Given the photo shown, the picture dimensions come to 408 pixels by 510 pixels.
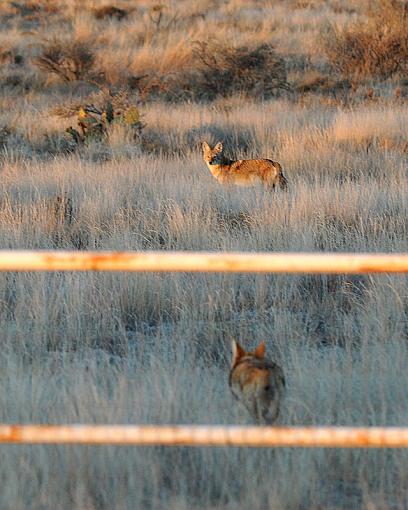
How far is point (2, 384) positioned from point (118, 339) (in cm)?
95

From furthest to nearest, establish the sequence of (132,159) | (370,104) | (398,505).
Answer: (370,104) → (132,159) → (398,505)

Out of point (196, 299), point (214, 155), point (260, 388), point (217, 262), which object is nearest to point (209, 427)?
point (217, 262)

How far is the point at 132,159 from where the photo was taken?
8727 millimetres

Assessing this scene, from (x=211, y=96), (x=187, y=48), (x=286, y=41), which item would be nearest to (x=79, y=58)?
(x=187, y=48)

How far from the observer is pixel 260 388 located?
9.36ft

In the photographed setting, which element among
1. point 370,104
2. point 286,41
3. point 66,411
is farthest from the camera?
point 286,41

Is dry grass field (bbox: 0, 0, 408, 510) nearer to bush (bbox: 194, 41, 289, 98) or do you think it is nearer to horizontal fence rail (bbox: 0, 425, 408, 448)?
bush (bbox: 194, 41, 289, 98)

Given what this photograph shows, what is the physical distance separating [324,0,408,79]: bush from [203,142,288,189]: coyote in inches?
300

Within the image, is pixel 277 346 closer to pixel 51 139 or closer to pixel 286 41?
pixel 51 139

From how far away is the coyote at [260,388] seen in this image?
2.86 metres

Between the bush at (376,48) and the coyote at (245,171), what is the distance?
7.62 meters

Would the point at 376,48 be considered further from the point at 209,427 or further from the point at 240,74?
the point at 209,427

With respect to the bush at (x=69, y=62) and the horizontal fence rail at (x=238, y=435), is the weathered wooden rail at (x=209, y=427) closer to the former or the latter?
the horizontal fence rail at (x=238, y=435)

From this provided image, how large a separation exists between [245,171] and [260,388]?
535 cm
